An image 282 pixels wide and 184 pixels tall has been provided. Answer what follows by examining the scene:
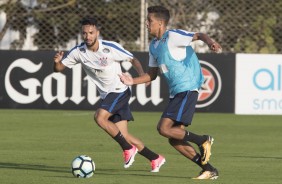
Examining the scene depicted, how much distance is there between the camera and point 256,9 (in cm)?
2559

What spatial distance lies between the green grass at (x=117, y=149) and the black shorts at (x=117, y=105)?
637 millimetres

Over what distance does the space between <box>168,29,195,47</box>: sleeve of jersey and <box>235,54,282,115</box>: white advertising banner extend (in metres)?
12.0

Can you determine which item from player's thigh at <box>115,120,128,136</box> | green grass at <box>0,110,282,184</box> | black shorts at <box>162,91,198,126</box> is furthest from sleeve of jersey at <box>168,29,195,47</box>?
player's thigh at <box>115,120,128,136</box>

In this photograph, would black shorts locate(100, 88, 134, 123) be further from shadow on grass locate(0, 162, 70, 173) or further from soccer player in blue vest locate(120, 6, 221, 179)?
soccer player in blue vest locate(120, 6, 221, 179)

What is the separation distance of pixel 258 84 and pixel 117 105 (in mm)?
10862

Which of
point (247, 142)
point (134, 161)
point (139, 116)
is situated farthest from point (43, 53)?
point (134, 161)

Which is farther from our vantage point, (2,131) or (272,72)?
(272,72)

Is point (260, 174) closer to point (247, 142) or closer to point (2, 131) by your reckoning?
point (247, 142)

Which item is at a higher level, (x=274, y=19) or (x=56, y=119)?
(x=274, y=19)

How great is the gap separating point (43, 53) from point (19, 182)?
12.8 m

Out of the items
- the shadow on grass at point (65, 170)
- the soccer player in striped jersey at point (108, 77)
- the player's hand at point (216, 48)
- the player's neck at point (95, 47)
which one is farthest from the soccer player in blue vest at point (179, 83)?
the player's neck at point (95, 47)

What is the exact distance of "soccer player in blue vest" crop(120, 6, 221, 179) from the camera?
1179 centimetres

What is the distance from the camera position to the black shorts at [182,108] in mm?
11781

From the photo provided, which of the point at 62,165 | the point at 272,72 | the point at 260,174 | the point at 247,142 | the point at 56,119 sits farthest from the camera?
the point at 272,72
